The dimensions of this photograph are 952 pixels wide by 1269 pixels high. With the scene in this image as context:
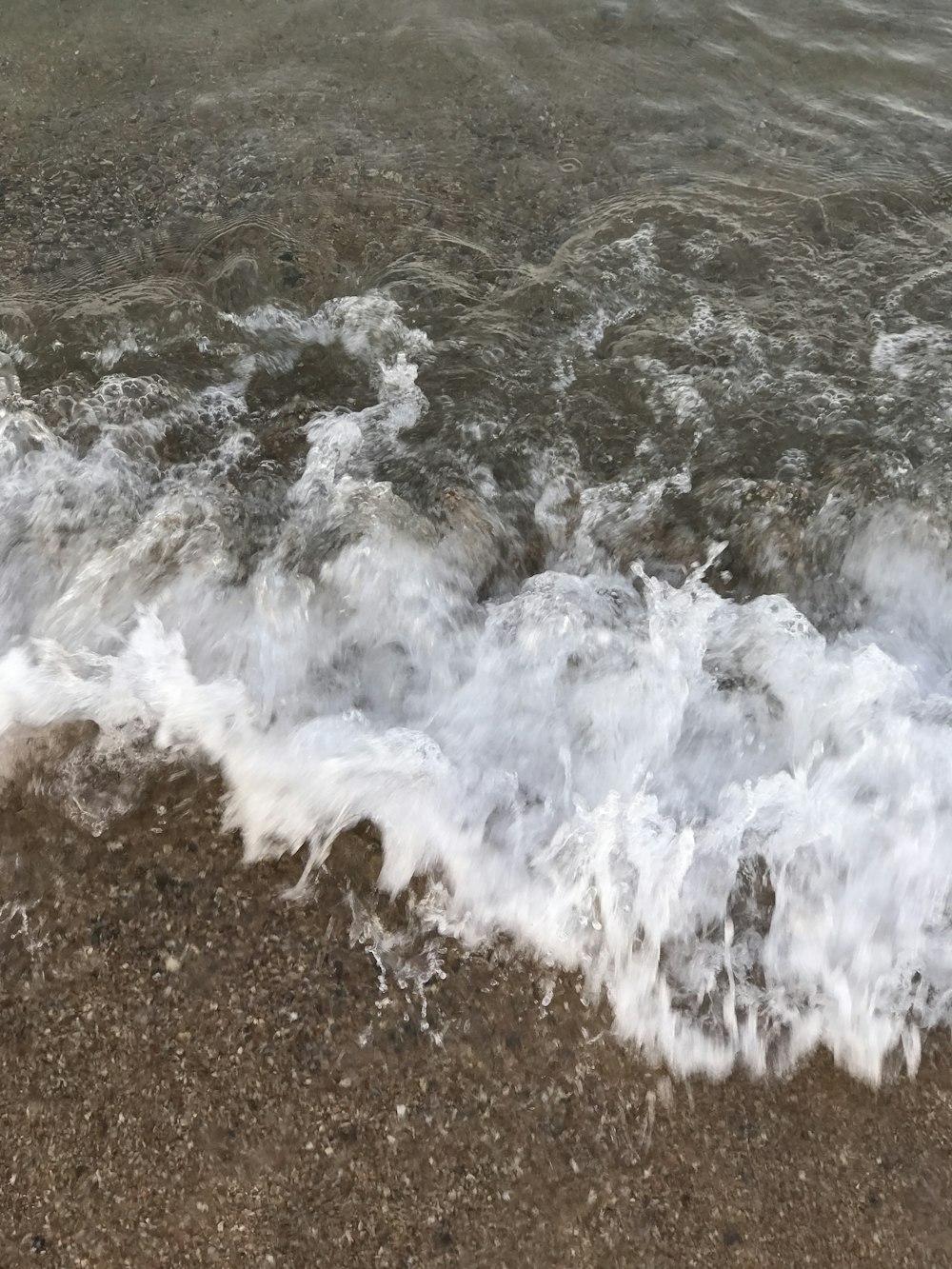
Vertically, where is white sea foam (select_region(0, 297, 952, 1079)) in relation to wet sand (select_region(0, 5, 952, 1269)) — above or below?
above

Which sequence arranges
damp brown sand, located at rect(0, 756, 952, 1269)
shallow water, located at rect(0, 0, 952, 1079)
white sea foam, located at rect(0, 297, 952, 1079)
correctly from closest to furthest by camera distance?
damp brown sand, located at rect(0, 756, 952, 1269), white sea foam, located at rect(0, 297, 952, 1079), shallow water, located at rect(0, 0, 952, 1079)

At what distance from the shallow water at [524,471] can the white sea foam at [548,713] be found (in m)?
0.01

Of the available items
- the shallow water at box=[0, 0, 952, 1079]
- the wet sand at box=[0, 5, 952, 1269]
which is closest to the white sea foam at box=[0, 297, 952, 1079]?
the shallow water at box=[0, 0, 952, 1079]

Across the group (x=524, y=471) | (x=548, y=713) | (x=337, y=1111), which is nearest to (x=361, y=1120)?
(x=337, y=1111)

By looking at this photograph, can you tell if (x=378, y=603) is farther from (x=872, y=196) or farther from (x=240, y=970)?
(x=872, y=196)

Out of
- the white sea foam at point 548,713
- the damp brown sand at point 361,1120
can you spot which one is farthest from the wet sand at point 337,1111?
the white sea foam at point 548,713

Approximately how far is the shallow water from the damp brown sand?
0.19 meters

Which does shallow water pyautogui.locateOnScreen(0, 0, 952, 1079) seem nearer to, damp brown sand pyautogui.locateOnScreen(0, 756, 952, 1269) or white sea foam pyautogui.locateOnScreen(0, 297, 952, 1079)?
white sea foam pyautogui.locateOnScreen(0, 297, 952, 1079)

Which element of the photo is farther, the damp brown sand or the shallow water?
the shallow water

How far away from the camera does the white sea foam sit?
2641mm

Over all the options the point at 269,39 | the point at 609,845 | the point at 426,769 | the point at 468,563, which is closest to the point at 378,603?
the point at 468,563

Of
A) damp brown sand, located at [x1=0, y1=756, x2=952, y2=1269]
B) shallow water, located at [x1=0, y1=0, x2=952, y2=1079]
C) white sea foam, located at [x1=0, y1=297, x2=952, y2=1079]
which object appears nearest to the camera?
damp brown sand, located at [x1=0, y1=756, x2=952, y2=1269]

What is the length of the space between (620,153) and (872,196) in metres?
1.46

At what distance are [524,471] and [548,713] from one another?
120 cm
